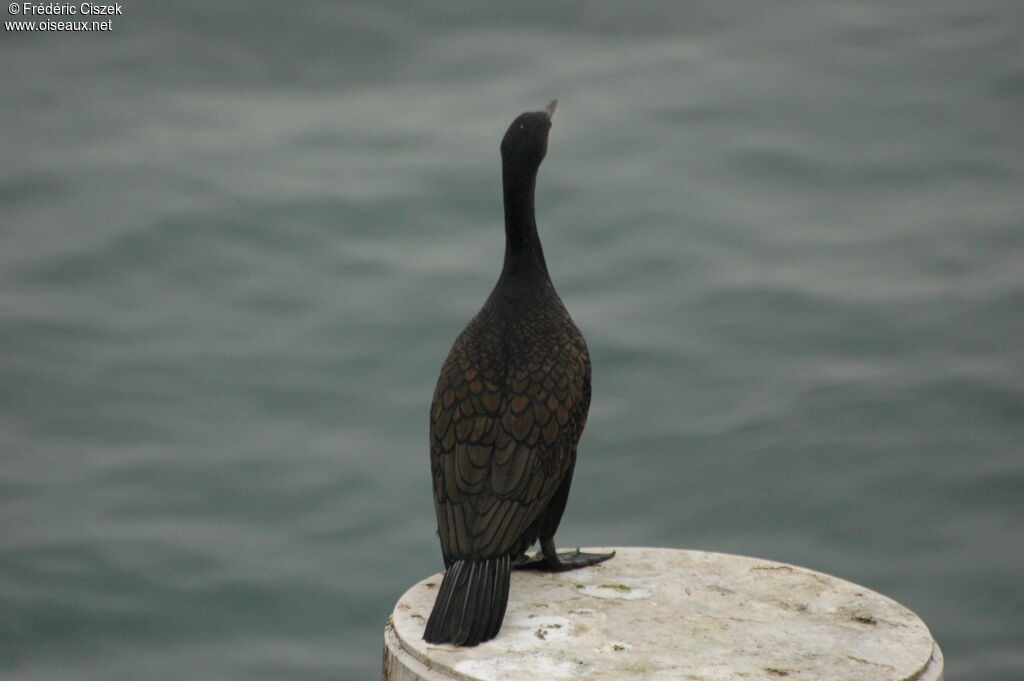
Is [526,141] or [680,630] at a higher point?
[526,141]

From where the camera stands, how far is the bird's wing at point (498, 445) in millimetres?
3566

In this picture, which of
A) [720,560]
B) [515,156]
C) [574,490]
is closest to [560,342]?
[515,156]

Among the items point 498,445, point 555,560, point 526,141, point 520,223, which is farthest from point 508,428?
point 526,141

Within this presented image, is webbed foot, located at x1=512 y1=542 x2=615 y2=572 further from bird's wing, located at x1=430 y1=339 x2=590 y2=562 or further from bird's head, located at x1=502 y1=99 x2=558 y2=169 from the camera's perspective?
bird's head, located at x1=502 y1=99 x2=558 y2=169

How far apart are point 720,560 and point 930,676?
0.90 meters

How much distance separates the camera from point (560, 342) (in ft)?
12.5

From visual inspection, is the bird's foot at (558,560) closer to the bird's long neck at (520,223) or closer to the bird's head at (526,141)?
the bird's long neck at (520,223)

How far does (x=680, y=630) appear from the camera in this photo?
3.46m

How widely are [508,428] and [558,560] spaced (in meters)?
0.53

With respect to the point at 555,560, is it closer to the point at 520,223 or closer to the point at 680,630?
the point at 680,630

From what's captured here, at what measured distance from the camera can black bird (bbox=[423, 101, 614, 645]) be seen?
344cm

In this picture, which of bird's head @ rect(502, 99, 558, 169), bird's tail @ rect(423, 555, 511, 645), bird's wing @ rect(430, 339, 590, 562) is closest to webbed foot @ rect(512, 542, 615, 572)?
bird's wing @ rect(430, 339, 590, 562)

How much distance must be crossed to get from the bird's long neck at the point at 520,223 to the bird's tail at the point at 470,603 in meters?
0.92

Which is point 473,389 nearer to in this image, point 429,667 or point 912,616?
point 429,667
